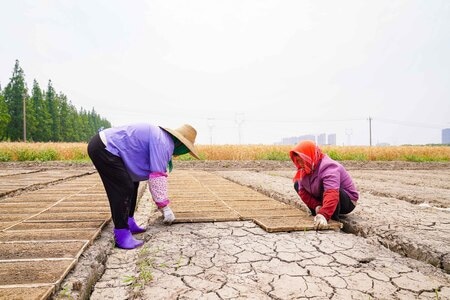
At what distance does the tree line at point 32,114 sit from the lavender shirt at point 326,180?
32.0 metres

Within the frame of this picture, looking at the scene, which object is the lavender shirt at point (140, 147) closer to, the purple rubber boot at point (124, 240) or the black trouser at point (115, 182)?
the black trouser at point (115, 182)

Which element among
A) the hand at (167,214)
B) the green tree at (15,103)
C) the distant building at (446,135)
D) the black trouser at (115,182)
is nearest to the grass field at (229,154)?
the hand at (167,214)

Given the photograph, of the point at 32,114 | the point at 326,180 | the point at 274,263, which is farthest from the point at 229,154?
the point at 32,114

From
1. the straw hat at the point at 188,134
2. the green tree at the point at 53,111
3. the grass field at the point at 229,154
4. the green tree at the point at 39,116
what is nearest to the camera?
the straw hat at the point at 188,134

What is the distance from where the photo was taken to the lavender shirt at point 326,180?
2.83 meters

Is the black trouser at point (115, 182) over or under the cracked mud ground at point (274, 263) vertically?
over

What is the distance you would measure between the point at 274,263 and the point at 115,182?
1.31m

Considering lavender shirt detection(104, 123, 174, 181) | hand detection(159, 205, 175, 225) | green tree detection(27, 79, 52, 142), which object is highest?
green tree detection(27, 79, 52, 142)

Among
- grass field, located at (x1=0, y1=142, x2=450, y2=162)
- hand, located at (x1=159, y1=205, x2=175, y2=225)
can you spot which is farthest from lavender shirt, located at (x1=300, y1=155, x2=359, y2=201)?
grass field, located at (x1=0, y1=142, x2=450, y2=162)

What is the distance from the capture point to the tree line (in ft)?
104

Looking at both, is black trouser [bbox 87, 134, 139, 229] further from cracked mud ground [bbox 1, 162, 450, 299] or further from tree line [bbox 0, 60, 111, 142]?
tree line [bbox 0, 60, 111, 142]

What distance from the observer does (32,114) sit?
34688mm

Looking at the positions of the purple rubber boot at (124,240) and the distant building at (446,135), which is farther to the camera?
the distant building at (446,135)

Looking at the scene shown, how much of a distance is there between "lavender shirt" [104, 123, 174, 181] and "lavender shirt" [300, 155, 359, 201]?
4.53 ft
